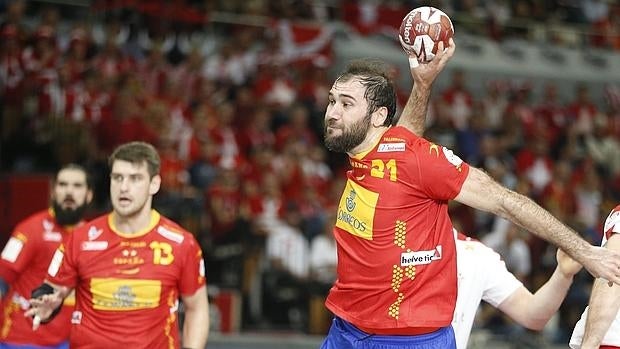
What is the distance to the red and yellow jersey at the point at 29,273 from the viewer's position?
8.62 metres

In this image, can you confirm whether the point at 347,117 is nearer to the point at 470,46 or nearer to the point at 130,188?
the point at 130,188

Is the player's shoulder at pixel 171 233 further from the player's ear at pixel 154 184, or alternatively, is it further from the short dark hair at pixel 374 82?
the short dark hair at pixel 374 82

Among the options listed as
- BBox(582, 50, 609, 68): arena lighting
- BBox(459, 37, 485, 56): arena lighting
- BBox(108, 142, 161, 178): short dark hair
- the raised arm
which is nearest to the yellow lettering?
BBox(108, 142, 161, 178): short dark hair

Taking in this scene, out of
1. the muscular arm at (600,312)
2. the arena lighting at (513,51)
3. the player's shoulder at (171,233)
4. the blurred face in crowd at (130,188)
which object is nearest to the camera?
the muscular arm at (600,312)

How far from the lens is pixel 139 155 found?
7.49 m

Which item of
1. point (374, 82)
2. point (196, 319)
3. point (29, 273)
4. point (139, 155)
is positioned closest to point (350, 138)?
point (374, 82)

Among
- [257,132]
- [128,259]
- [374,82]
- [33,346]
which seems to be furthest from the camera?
[257,132]

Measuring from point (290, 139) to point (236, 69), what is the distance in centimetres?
190

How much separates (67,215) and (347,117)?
3451mm

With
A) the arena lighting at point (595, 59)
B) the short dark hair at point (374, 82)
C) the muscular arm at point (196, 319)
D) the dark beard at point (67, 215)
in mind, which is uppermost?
the arena lighting at point (595, 59)

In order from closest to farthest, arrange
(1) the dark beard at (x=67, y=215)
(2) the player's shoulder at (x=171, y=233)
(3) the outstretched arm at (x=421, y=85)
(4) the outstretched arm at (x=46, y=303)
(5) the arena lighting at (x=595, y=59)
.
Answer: (3) the outstretched arm at (x=421, y=85)
(4) the outstretched arm at (x=46, y=303)
(2) the player's shoulder at (x=171, y=233)
(1) the dark beard at (x=67, y=215)
(5) the arena lighting at (x=595, y=59)

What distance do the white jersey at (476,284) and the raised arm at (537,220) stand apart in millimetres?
1440

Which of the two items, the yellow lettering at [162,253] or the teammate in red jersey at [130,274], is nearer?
the teammate in red jersey at [130,274]

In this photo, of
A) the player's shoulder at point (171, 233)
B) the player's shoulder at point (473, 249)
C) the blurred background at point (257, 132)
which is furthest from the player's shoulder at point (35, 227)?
the blurred background at point (257, 132)
